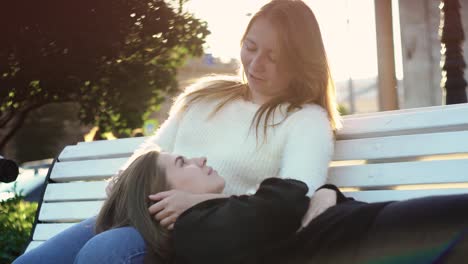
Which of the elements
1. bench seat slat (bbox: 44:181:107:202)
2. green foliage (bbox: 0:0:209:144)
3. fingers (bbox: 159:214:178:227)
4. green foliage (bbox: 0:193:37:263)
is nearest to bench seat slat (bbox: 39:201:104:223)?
bench seat slat (bbox: 44:181:107:202)

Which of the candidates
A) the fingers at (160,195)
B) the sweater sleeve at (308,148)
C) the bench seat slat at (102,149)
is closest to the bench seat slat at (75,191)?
the bench seat slat at (102,149)

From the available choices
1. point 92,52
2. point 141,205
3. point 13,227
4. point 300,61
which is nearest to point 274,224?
point 141,205

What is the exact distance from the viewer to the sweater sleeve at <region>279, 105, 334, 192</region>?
3266 mm

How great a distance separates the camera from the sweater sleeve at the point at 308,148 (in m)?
3.27

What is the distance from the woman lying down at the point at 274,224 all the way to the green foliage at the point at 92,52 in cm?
700

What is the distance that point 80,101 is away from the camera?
11336 millimetres

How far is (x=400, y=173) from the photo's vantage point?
344 centimetres

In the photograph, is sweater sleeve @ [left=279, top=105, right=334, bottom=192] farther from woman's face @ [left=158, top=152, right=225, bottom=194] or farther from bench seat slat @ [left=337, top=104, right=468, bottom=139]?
woman's face @ [left=158, top=152, right=225, bottom=194]

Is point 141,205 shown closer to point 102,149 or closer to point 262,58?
point 262,58

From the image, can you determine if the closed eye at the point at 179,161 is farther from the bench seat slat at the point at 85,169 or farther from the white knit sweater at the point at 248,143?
the bench seat slat at the point at 85,169

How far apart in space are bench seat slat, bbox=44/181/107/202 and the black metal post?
7.01ft

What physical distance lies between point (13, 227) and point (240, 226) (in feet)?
13.1

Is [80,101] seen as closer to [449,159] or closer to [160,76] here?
[160,76]

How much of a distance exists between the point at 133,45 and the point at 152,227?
7817mm
